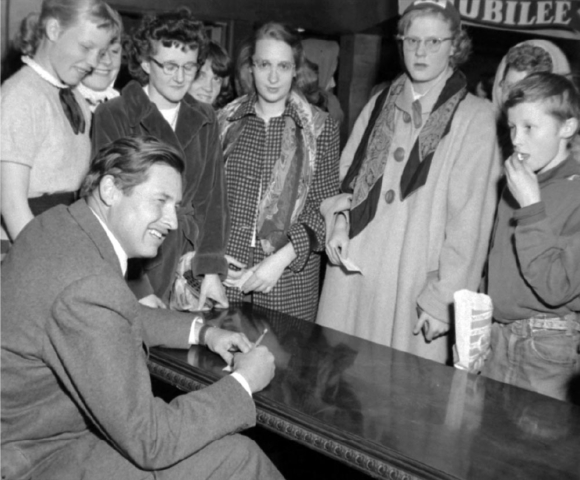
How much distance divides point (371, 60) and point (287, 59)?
139 inches

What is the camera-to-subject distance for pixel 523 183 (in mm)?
2596

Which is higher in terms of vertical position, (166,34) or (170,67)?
(166,34)

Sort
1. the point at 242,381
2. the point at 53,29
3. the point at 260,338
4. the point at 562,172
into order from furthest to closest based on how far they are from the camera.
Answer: the point at 53,29 → the point at 562,172 → the point at 260,338 → the point at 242,381

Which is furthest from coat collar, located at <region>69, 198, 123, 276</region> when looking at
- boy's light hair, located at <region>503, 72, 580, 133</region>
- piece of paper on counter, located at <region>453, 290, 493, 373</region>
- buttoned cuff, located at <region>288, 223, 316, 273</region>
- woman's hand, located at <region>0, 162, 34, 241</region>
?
boy's light hair, located at <region>503, 72, 580, 133</region>

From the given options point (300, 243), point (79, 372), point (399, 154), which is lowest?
point (79, 372)

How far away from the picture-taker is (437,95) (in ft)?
10.0

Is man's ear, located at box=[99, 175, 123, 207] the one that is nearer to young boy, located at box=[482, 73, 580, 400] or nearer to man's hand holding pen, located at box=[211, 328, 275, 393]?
man's hand holding pen, located at box=[211, 328, 275, 393]

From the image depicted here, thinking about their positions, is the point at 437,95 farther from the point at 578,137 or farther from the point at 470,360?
the point at 470,360

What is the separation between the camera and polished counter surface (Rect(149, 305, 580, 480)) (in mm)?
1841

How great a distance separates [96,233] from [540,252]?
1.44m

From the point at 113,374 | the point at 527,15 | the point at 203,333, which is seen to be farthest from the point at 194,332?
the point at 527,15

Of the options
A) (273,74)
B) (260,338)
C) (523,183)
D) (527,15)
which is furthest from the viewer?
(527,15)

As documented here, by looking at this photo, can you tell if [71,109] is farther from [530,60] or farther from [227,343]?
[530,60]

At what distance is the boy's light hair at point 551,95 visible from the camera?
8.79 feet
